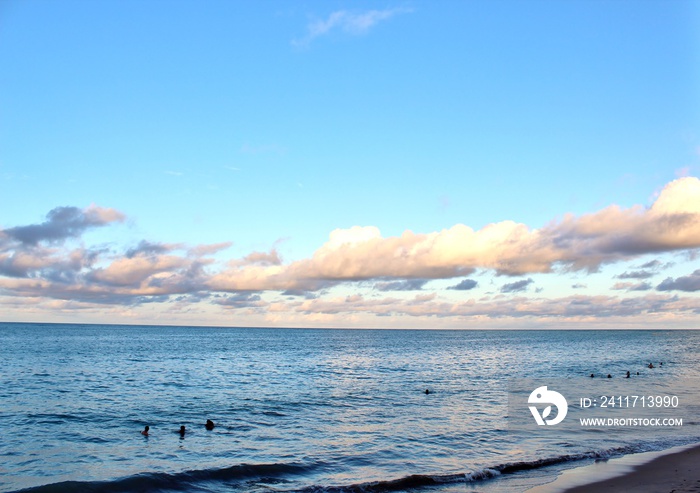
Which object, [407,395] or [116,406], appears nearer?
[116,406]

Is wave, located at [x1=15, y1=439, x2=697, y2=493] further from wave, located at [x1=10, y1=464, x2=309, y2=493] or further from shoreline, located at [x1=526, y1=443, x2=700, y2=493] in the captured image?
shoreline, located at [x1=526, y1=443, x2=700, y2=493]

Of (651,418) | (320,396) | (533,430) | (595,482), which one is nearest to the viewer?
(595,482)

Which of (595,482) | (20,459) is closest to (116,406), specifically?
(20,459)

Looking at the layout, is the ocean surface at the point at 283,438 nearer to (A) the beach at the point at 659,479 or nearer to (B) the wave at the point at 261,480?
(B) the wave at the point at 261,480

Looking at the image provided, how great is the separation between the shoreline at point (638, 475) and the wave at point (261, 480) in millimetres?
1989

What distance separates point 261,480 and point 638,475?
1557 centimetres

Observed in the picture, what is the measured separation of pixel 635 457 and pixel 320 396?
25196 millimetres

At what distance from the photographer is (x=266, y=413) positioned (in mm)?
35750

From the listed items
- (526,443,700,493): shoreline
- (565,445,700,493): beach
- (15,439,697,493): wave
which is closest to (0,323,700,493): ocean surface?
(15,439,697,493): wave

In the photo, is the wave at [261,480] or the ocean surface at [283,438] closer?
the wave at [261,480]

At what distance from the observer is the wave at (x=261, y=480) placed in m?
20.0

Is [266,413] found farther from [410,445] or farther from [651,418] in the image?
[651,418]

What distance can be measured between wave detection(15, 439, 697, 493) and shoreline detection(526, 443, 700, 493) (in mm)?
1989

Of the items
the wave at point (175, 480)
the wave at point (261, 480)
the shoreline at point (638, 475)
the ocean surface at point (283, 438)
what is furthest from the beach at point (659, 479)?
the wave at point (175, 480)
